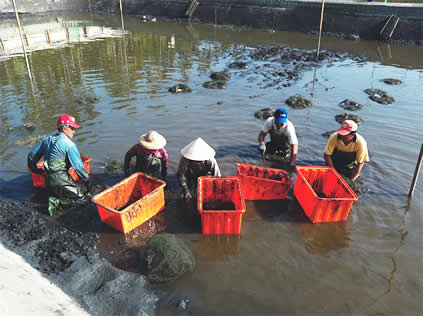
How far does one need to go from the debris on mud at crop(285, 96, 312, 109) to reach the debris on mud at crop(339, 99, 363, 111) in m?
1.13

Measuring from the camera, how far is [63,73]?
13789 millimetres

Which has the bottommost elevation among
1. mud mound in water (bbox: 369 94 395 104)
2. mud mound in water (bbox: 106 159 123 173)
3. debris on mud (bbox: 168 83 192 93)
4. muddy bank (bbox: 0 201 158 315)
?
muddy bank (bbox: 0 201 158 315)

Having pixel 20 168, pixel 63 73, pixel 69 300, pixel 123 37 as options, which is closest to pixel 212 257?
pixel 69 300

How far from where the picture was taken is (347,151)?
19.5 ft

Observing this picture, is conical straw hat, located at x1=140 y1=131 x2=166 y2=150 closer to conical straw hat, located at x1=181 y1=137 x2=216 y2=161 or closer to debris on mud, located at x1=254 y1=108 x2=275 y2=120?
conical straw hat, located at x1=181 y1=137 x2=216 y2=161

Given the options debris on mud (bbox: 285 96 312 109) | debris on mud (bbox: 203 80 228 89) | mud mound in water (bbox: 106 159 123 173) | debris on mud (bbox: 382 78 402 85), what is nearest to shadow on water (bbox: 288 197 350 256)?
mud mound in water (bbox: 106 159 123 173)

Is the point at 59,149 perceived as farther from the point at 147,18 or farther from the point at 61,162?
the point at 147,18

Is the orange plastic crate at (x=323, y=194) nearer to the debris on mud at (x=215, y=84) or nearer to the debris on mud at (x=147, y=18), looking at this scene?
the debris on mud at (x=215, y=84)

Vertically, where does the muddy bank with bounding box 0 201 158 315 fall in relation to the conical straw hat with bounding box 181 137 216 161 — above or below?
below

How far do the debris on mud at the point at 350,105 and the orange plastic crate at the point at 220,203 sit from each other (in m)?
6.92

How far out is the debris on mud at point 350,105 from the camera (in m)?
10.3

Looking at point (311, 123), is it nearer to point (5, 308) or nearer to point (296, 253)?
point (296, 253)

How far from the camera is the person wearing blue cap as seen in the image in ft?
21.3

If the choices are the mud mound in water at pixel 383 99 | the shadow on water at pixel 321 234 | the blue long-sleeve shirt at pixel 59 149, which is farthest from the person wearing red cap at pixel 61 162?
the mud mound in water at pixel 383 99
